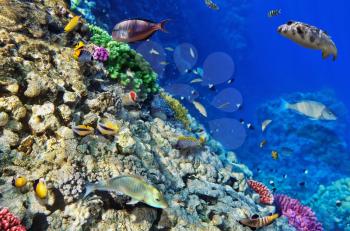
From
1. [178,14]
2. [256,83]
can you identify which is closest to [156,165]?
[178,14]

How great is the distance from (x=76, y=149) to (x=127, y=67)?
268 centimetres

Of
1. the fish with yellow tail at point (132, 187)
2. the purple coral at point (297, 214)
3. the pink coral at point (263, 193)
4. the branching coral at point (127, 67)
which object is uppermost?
the fish with yellow tail at point (132, 187)

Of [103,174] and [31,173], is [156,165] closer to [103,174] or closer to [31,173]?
[103,174]

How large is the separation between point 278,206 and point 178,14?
24677 mm

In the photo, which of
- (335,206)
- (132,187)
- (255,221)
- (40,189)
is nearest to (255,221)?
(255,221)

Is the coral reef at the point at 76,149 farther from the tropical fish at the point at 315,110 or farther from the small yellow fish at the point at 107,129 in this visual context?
the tropical fish at the point at 315,110

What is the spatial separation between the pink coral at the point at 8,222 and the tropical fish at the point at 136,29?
2246 mm

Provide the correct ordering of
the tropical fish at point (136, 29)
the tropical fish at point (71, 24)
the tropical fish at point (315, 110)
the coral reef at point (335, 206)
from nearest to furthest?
the tropical fish at point (136, 29) < the tropical fish at point (71, 24) < the tropical fish at point (315, 110) < the coral reef at point (335, 206)

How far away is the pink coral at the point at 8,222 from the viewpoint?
9.48ft

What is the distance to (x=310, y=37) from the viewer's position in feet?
10.8

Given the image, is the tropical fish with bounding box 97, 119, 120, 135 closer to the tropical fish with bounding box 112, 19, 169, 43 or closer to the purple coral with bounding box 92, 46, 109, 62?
the tropical fish with bounding box 112, 19, 169, 43

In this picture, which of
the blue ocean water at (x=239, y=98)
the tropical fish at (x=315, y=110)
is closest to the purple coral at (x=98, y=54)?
the tropical fish at (x=315, y=110)

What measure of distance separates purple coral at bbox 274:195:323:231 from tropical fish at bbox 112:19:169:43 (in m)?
5.52

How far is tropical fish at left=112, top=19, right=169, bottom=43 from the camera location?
3.72m
